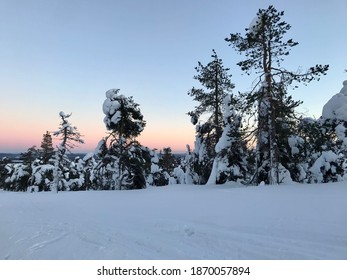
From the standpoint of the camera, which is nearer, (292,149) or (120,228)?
(120,228)

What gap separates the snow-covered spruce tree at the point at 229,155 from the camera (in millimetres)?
18469

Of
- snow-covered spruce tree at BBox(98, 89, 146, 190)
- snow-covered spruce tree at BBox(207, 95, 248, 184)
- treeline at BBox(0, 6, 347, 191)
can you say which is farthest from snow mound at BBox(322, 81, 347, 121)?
snow-covered spruce tree at BBox(98, 89, 146, 190)

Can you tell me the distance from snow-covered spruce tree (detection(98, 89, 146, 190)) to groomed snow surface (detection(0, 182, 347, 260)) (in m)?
11.3

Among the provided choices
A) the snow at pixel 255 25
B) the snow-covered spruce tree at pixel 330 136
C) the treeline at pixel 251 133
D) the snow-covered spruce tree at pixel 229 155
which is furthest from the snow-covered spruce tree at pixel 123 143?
the snow-covered spruce tree at pixel 330 136

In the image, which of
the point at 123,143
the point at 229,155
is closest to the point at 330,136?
the point at 229,155

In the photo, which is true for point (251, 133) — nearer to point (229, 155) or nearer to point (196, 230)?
point (229, 155)

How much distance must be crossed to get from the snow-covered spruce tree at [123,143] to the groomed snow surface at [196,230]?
37.2ft

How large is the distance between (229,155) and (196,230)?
12.0 m

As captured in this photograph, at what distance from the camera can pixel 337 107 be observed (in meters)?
14.1

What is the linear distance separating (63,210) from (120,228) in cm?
Answer: 489

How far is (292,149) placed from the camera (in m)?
16.8

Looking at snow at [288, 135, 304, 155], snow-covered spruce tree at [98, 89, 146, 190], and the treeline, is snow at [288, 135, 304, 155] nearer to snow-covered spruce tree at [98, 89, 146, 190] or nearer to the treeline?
the treeline
